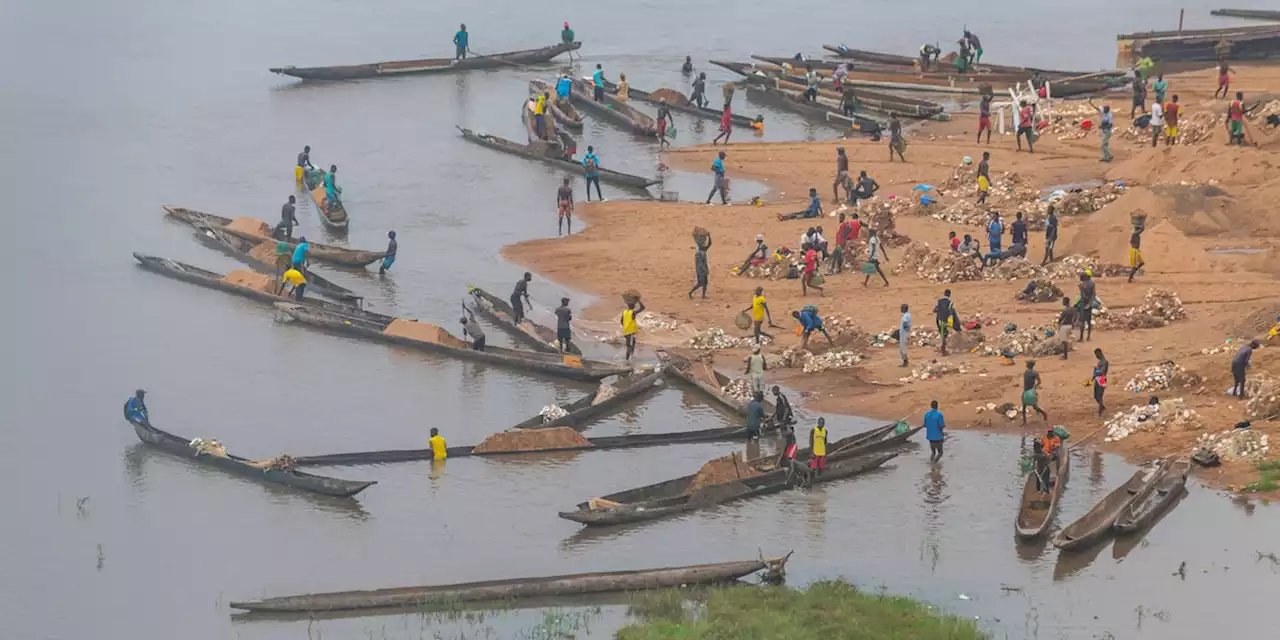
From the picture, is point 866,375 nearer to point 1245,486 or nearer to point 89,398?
point 1245,486

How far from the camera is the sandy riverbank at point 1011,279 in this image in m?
27.4

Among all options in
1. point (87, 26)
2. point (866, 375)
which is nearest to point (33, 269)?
point (866, 375)

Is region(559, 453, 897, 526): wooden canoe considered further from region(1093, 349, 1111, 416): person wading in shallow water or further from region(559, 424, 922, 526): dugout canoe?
region(1093, 349, 1111, 416): person wading in shallow water

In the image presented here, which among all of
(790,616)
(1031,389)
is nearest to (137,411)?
(790,616)

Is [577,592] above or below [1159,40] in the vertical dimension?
below

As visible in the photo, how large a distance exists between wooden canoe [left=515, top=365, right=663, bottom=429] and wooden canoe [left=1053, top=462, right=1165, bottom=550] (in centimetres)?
871

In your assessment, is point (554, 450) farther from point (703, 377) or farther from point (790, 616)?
point (790, 616)

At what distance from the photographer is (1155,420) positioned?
2591 centimetres

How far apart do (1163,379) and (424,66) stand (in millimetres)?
40452

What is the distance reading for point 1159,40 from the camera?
54781 millimetres

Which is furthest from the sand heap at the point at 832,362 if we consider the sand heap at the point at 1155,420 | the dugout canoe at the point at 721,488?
the sand heap at the point at 1155,420

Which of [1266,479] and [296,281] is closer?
[1266,479]

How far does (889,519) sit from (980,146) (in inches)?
878

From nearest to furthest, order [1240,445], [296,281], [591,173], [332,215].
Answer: [1240,445], [296,281], [332,215], [591,173]
